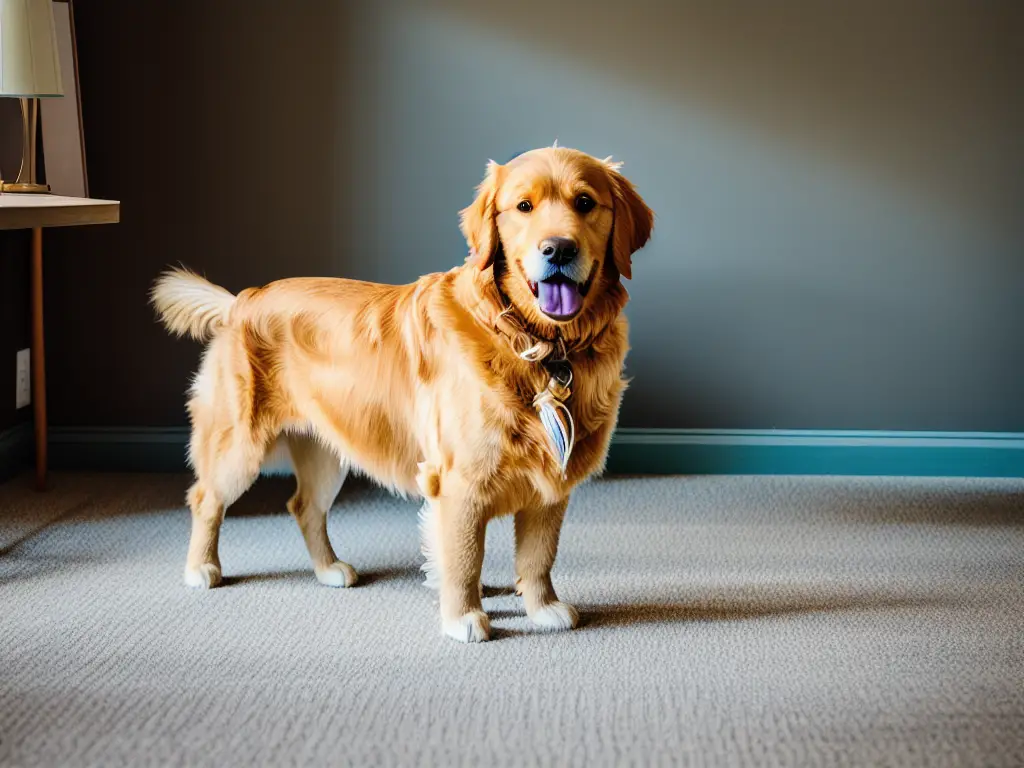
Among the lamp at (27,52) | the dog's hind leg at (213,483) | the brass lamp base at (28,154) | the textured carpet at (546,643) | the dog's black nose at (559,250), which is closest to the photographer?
the textured carpet at (546,643)

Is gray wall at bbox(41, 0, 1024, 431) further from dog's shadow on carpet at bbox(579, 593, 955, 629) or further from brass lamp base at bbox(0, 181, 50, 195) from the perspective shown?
dog's shadow on carpet at bbox(579, 593, 955, 629)

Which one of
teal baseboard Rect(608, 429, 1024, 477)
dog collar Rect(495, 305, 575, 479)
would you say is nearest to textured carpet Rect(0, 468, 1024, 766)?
teal baseboard Rect(608, 429, 1024, 477)

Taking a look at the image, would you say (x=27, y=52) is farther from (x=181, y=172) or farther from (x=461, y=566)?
(x=461, y=566)

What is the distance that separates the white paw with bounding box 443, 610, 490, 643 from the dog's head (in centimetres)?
55

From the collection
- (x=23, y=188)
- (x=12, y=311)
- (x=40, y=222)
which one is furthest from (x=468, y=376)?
(x=12, y=311)

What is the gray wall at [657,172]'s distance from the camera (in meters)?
3.09

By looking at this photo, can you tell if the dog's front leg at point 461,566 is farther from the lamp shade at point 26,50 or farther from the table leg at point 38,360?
the table leg at point 38,360

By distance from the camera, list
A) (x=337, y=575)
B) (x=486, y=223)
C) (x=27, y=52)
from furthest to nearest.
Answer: (x=27, y=52) < (x=337, y=575) < (x=486, y=223)

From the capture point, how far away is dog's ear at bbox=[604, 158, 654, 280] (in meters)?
1.94

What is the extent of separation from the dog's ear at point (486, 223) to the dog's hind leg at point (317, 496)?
62 centimetres

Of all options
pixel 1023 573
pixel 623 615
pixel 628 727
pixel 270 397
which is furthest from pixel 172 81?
pixel 1023 573

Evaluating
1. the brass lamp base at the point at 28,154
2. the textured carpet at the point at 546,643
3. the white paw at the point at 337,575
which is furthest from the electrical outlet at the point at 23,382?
the white paw at the point at 337,575

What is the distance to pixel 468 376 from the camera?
1970mm

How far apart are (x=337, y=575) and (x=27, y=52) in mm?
1303
